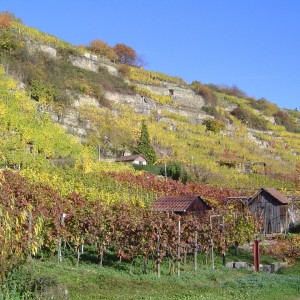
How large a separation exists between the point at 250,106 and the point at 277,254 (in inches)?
2666

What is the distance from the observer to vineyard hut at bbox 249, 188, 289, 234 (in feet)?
86.4

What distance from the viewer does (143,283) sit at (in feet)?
39.3

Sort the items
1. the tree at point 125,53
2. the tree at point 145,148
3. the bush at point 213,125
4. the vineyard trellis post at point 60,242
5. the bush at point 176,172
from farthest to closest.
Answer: the tree at point 125,53 → the bush at point 213,125 → the tree at point 145,148 → the bush at point 176,172 → the vineyard trellis post at point 60,242

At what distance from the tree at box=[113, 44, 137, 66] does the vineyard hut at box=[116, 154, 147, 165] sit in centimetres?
4014

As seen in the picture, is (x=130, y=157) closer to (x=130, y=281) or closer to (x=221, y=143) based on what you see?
(x=221, y=143)

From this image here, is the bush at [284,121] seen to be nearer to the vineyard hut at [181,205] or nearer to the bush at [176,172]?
the bush at [176,172]

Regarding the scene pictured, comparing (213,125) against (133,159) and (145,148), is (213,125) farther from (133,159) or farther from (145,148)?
(133,159)

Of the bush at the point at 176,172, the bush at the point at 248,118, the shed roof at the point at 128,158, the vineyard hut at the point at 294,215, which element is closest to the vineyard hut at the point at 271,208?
the vineyard hut at the point at 294,215

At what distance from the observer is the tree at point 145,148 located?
4284cm

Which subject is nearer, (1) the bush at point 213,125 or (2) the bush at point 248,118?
(1) the bush at point 213,125

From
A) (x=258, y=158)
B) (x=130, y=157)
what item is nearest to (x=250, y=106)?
(x=258, y=158)

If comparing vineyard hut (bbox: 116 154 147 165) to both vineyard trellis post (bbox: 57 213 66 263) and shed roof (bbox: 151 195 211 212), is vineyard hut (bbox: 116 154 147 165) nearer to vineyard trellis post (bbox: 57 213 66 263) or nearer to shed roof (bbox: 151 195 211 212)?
shed roof (bbox: 151 195 211 212)

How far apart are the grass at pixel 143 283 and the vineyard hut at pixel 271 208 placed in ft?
38.8

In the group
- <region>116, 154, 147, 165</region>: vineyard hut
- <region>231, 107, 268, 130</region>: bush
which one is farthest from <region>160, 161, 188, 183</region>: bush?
<region>231, 107, 268, 130</region>: bush
